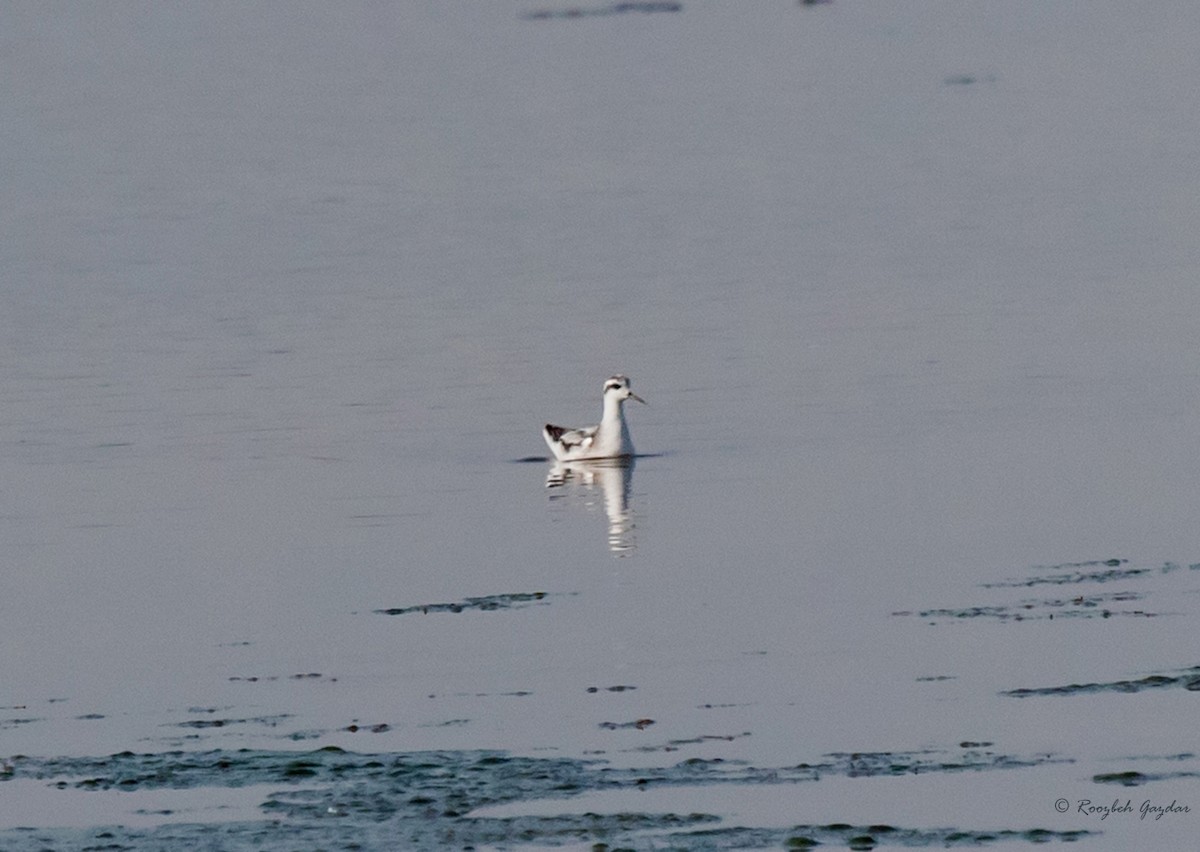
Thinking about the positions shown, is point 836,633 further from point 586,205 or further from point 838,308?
point 586,205

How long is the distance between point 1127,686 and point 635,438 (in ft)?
42.4

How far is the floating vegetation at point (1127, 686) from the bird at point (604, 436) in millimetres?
11312

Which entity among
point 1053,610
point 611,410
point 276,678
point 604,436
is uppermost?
point 611,410

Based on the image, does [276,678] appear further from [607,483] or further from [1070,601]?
[607,483]

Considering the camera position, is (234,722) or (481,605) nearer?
(234,722)

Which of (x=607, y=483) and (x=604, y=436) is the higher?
(x=604, y=436)

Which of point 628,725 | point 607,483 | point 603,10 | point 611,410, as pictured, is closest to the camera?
point 628,725

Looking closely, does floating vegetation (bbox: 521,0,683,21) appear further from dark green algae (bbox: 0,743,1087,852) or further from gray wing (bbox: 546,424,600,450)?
dark green algae (bbox: 0,743,1087,852)

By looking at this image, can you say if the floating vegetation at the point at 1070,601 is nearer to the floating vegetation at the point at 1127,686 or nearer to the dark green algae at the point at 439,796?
the floating vegetation at the point at 1127,686

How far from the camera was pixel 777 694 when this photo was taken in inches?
584

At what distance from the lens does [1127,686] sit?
14312mm

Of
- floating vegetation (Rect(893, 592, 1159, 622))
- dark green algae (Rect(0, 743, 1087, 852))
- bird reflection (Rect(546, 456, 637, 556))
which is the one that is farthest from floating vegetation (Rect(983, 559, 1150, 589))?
dark green algae (Rect(0, 743, 1087, 852))

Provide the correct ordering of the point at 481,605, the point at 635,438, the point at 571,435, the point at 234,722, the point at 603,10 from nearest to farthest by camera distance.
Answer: the point at 234,722 < the point at 481,605 < the point at 571,435 < the point at 635,438 < the point at 603,10

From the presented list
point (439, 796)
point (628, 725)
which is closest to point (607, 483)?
point (628, 725)
